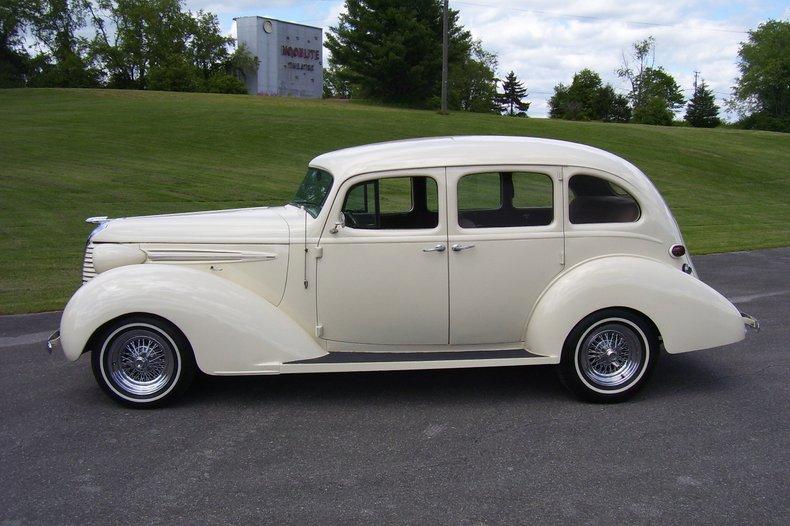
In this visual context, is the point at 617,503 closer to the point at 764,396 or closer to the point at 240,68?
the point at 764,396

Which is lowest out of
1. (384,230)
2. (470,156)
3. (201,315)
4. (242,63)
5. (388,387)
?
(388,387)

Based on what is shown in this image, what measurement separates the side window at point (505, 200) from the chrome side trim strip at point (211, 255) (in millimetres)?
1512

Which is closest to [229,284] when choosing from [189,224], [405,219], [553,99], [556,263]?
[189,224]

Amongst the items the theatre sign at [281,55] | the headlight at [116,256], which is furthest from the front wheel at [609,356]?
the theatre sign at [281,55]

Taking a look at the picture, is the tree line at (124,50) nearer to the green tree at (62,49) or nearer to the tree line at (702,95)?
the green tree at (62,49)

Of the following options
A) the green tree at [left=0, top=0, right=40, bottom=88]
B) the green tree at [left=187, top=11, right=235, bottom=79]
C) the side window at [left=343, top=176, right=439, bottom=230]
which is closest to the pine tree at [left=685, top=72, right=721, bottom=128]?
the green tree at [left=187, top=11, right=235, bottom=79]

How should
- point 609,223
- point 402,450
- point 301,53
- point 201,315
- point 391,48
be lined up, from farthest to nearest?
point 301,53 → point 391,48 → point 609,223 → point 201,315 → point 402,450

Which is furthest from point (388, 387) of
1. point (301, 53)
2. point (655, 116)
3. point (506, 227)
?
point (301, 53)

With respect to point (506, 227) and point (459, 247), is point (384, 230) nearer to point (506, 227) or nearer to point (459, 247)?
point (459, 247)

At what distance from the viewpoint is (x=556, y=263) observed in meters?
5.50

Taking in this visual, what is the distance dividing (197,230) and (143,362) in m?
1.04

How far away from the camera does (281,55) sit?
2798 inches

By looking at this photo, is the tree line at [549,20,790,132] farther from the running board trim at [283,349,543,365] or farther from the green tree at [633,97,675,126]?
the running board trim at [283,349,543,365]

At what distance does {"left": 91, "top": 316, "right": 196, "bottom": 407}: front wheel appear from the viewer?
518 centimetres
